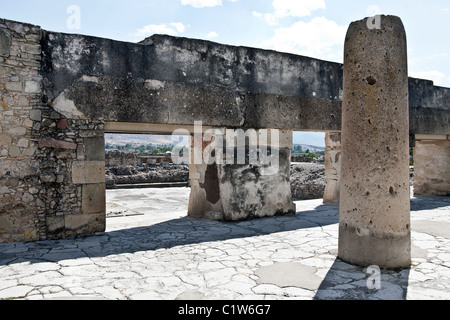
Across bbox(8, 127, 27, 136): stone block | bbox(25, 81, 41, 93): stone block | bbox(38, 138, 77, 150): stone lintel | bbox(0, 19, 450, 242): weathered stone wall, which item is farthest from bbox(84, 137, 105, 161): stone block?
bbox(25, 81, 41, 93): stone block

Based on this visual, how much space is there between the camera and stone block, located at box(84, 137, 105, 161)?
17.6 feet

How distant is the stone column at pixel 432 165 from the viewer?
9.90 meters

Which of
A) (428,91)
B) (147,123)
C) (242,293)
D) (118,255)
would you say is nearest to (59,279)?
(118,255)

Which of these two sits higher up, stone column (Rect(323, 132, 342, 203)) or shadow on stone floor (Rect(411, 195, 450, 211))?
stone column (Rect(323, 132, 342, 203))

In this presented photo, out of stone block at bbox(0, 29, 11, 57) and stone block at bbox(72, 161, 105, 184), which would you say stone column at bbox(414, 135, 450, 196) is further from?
stone block at bbox(0, 29, 11, 57)

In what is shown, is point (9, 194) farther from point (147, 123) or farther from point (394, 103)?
point (394, 103)

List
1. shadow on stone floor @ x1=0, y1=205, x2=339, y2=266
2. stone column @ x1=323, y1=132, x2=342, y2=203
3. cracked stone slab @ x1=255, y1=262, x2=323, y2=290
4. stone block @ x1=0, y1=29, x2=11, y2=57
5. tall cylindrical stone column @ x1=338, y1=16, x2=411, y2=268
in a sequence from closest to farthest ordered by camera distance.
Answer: cracked stone slab @ x1=255, y1=262, x2=323, y2=290 → tall cylindrical stone column @ x1=338, y1=16, x2=411, y2=268 → shadow on stone floor @ x1=0, y1=205, x2=339, y2=266 → stone block @ x1=0, y1=29, x2=11, y2=57 → stone column @ x1=323, y1=132, x2=342, y2=203

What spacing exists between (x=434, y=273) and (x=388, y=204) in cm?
77

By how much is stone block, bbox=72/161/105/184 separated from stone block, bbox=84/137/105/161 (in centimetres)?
7

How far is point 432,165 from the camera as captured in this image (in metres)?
10.2

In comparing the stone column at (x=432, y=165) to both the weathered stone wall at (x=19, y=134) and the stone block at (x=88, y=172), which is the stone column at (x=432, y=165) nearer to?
the stone block at (x=88, y=172)

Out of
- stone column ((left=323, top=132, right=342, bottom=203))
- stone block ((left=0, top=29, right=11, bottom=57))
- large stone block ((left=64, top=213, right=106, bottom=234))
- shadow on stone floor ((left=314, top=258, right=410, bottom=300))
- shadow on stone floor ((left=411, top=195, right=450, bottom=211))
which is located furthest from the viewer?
stone column ((left=323, top=132, right=342, bottom=203))

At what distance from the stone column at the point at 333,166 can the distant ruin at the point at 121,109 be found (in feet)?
1.52

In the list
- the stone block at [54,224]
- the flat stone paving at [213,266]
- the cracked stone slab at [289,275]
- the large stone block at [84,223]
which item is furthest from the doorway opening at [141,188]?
the cracked stone slab at [289,275]
